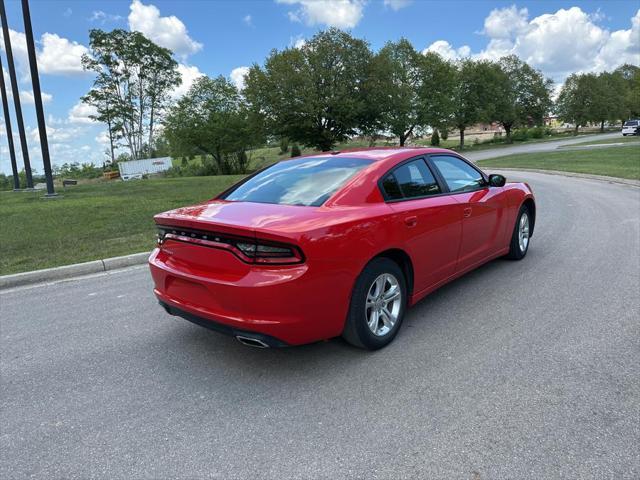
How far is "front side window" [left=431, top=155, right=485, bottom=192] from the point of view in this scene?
441cm

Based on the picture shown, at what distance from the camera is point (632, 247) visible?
6.08 m

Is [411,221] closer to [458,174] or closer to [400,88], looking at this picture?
[458,174]

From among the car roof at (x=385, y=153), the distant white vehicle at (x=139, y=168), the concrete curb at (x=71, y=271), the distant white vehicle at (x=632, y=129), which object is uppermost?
the distant white vehicle at (x=632, y=129)

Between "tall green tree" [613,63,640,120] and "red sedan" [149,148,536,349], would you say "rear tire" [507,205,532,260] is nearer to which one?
"red sedan" [149,148,536,349]

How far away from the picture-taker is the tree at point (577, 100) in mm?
67375

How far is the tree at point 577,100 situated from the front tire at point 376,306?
7786cm

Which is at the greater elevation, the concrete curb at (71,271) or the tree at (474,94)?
the tree at (474,94)

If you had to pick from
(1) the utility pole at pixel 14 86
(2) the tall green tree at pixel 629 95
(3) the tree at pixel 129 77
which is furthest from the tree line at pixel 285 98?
(2) the tall green tree at pixel 629 95

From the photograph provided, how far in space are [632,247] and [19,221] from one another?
11884 mm

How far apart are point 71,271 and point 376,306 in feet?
15.5

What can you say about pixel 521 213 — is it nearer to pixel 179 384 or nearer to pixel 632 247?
pixel 632 247

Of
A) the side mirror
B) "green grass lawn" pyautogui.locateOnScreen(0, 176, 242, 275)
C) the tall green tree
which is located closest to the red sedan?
the side mirror

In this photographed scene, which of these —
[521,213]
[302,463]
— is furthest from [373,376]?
[521,213]

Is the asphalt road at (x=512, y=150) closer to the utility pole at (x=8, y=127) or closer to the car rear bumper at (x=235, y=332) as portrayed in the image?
the utility pole at (x=8, y=127)
